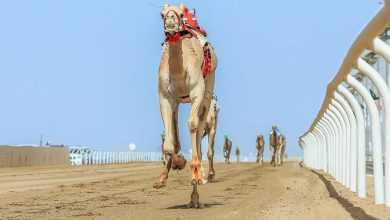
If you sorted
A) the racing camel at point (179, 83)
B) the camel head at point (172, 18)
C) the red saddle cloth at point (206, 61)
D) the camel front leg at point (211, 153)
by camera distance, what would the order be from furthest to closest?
the camel front leg at point (211, 153)
the red saddle cloth at point (206, 61)
the racing camel at point (179, 83)
the camel head at point (172, 18)

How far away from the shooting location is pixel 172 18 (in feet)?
28.7

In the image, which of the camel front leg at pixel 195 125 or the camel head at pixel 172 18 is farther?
the camel front leg at pixel 195 125

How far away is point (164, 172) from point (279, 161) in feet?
103

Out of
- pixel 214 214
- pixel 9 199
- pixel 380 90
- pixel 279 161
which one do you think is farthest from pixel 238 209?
pixel 279 161

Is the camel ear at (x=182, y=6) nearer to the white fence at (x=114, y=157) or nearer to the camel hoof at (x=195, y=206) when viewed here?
the camel hoof at (x=195, y=206)

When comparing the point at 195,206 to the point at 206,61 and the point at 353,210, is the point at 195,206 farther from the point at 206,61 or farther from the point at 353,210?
the point at 206,61

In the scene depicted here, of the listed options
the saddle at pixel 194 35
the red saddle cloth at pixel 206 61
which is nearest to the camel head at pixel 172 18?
the saddle at pixel 194 35

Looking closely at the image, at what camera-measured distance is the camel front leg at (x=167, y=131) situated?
893 cm

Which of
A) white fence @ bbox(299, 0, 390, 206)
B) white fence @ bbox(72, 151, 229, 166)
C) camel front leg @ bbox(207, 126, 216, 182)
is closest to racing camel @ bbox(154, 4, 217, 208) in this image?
white fence @ bbox(299, 0, 390, 206)

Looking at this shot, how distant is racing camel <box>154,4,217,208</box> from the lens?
29.3 feet

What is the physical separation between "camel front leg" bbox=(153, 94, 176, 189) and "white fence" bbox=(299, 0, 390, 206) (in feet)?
7.63

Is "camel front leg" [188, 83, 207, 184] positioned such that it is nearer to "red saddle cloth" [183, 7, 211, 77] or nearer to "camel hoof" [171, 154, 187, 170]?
"camel hoof" [171, 154, 187, 170]

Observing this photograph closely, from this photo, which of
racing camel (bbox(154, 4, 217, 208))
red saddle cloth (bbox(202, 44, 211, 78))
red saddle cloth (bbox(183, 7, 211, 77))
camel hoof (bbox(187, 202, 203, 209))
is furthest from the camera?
red saddle cloth (bbox(202, 44, 211, 78))

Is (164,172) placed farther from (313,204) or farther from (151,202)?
(313,204)
